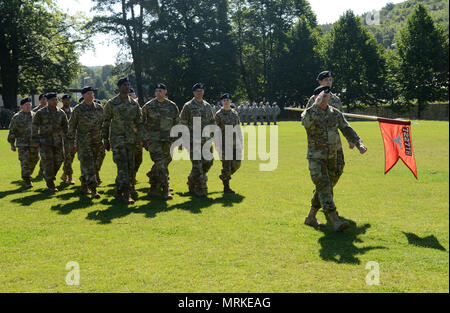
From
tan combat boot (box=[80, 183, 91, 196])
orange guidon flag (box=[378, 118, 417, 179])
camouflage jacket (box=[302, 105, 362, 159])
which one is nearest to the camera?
orange guidon flag (box=[378, 118, 417, 179])

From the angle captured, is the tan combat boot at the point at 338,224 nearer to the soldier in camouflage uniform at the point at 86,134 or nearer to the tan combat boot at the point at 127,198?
the tan combat boot at the point at 127,198

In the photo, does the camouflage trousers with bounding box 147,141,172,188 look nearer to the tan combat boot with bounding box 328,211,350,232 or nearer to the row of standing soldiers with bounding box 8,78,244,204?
the row of standing soldiers with bounding box 8,78,244,204

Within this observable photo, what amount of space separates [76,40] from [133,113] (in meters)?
43.0

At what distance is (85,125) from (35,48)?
37245 mm

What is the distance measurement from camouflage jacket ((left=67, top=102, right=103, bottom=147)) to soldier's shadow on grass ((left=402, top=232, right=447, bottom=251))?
6.78m

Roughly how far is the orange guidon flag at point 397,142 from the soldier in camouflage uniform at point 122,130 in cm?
499

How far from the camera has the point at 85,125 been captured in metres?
Answer: 9.77

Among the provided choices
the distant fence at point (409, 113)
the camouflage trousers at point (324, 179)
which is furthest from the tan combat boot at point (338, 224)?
the distant fence at point (409, 113)

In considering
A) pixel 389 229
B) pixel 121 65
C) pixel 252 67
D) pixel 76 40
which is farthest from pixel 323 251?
pixel 252 67

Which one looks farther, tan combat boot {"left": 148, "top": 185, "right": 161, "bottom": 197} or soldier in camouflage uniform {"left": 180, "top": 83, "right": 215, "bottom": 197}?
tan combat boot {"left": 148, "top": 185, "right": 161, "bottom": 197}

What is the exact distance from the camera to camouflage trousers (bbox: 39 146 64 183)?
35.0ft

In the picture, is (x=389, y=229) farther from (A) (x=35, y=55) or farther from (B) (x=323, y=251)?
(A) (x=35, y=55)

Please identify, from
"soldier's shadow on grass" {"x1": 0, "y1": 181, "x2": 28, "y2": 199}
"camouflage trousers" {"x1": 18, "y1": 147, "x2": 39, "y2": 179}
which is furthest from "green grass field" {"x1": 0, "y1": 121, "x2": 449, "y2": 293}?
"camouflage trousers" {"x1": 18, "y1": 147, "x2": 39, "y2": 179}
